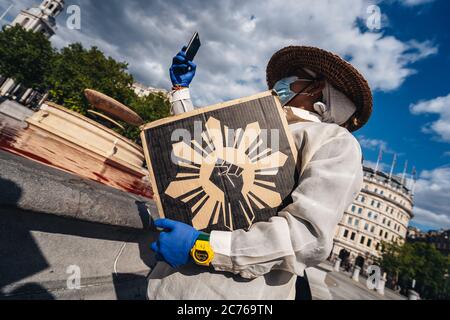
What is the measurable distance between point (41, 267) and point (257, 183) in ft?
4.15

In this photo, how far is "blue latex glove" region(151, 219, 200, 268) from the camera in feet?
3.62

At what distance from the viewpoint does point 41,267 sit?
1.25m

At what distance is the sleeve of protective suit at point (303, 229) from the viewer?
39.1 inches

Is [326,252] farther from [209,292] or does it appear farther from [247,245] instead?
[209,292]

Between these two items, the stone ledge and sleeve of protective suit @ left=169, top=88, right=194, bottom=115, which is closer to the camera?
the stone ledge

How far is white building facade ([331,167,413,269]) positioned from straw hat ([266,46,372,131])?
5054cm

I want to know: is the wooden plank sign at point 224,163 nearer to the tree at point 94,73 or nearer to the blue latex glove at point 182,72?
the blue latex glove at point 182,72

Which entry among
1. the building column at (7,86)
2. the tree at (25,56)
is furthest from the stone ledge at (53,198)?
the building column at (7,86)

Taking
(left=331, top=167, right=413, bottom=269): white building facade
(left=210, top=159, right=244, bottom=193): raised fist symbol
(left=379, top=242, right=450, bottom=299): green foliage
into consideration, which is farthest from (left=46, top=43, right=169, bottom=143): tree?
(left=331, top=167, right=413, bottom=269): white building facade

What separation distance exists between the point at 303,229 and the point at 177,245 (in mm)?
594

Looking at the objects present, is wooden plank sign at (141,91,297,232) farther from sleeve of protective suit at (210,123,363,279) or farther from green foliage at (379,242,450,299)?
green foliage at (379,242,450,299)

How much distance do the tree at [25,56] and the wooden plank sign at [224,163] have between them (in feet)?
133

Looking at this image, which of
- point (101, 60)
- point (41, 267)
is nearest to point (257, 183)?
point (41, 267)

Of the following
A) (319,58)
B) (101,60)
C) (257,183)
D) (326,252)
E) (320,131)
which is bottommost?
(326,252)
